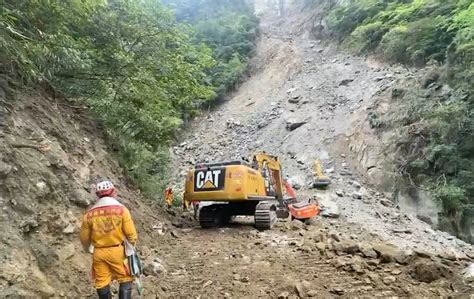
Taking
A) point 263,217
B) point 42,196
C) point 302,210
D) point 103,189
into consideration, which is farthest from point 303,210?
point 103,189

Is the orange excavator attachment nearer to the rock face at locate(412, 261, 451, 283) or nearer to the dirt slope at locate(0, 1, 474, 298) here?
the dirt slope at locate(0, 1, 474, 298)

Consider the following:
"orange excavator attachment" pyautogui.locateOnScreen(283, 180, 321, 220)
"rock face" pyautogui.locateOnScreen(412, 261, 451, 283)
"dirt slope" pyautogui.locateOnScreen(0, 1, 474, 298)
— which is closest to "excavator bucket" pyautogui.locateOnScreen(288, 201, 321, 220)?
"orange excavator attachment" pyautogui.locateOnScreen(283, 180, 321, 220)

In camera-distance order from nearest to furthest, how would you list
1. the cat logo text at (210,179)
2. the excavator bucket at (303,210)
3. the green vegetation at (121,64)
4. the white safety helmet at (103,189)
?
the white safety helmet at (103,189)
the green vegetation at (121,64)
the cat logo text at (210,179)
the excavator bucket at (303,210)

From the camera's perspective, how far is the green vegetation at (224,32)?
2758cm

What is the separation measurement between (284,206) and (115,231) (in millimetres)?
7324

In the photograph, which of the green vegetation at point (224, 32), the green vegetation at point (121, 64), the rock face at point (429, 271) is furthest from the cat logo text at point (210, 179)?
the green vegetation at point (224, 32)

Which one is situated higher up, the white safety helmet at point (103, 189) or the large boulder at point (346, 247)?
the white safety helmet at point (103, 189)

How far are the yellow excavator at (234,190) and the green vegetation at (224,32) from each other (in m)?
17.7

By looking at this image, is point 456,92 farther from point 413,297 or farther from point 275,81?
point 275,81

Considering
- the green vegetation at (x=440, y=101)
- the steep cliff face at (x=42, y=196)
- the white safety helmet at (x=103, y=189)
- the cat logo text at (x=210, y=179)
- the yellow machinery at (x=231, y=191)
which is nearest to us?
the steep cliff face at (x=42, y=196)

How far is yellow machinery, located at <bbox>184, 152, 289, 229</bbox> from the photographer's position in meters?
8.23

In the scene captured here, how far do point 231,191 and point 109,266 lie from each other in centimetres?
449

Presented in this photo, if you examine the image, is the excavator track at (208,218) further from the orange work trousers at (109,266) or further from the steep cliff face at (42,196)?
the orange work trousers at (109,266)

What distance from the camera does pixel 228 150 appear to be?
20422mm
